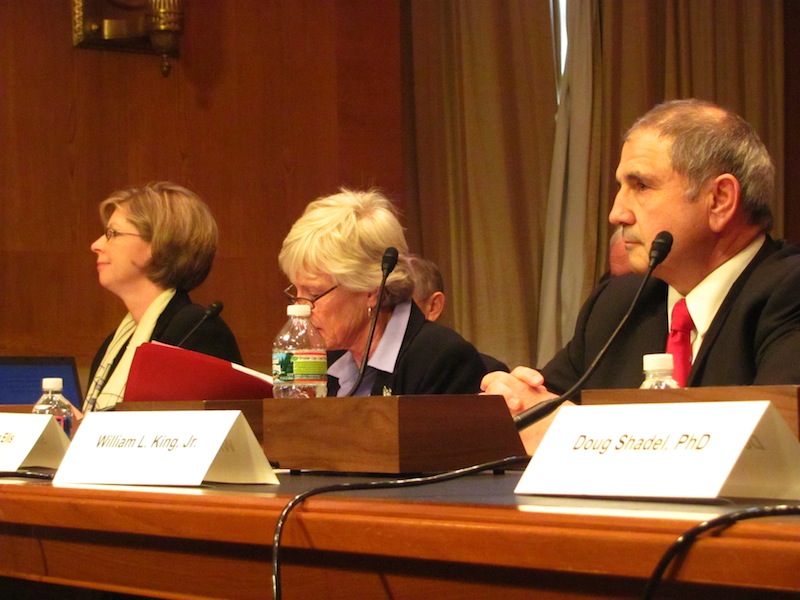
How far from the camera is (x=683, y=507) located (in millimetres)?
910

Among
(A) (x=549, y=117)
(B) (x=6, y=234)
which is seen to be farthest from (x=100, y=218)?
(A) (x=549, y=117)

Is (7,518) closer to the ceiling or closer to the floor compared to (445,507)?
closer to the floor

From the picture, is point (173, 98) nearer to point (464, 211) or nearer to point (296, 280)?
point (464, 211)

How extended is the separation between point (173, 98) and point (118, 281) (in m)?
0.83

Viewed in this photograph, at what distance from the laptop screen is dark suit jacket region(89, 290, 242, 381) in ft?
0.49

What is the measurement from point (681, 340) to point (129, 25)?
8.55ft

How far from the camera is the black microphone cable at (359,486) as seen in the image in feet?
3.30

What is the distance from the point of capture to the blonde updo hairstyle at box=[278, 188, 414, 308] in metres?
2.71

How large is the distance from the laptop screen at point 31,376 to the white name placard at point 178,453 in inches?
79.5

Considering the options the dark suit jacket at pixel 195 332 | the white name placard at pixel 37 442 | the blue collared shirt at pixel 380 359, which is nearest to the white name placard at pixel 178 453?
the white name placard at pixel 37 442

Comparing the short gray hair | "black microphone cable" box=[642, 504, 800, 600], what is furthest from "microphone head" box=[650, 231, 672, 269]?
"black microphone cable" box=[642, 504, 800, 600]

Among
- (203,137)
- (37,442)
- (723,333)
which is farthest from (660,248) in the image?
(203,137)

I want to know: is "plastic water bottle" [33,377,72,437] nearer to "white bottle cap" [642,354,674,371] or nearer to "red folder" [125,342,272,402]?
"red folder" [125,342,272,402]

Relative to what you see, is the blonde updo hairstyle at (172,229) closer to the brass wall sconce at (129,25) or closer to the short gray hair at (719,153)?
the brass wall sconce at (129,25)
